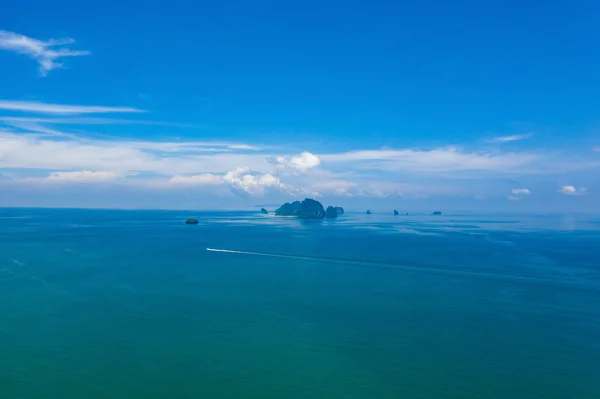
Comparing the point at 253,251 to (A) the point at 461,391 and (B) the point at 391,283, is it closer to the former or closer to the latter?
(B) the point at 391,283

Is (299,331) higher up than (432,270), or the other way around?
(432,270)

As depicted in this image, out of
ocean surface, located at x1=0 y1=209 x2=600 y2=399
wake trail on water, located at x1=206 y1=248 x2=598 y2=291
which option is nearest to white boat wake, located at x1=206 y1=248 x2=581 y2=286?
wake trail on water, located at x1=206 y1=248 x2=598 y2=291

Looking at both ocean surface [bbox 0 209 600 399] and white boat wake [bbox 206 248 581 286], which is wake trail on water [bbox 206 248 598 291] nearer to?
white boat wake [bbox 206 248 581 286]

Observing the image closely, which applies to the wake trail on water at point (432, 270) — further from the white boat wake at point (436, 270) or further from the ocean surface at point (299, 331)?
the ocean surface at point (299, 331)

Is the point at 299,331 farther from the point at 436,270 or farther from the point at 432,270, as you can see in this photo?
the point at 436,270

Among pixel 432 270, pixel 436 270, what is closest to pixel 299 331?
pixel 432 270

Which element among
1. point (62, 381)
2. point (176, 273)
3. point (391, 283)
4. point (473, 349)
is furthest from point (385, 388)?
point (176, 273)

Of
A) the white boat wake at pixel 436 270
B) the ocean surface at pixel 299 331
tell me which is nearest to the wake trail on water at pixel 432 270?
the white boat wake at pixel 436 270

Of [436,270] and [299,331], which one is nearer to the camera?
[299,331]

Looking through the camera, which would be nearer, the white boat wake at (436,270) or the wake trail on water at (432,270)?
the wake trail on water at (432,270)

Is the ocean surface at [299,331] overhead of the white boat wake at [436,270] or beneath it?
beneath
